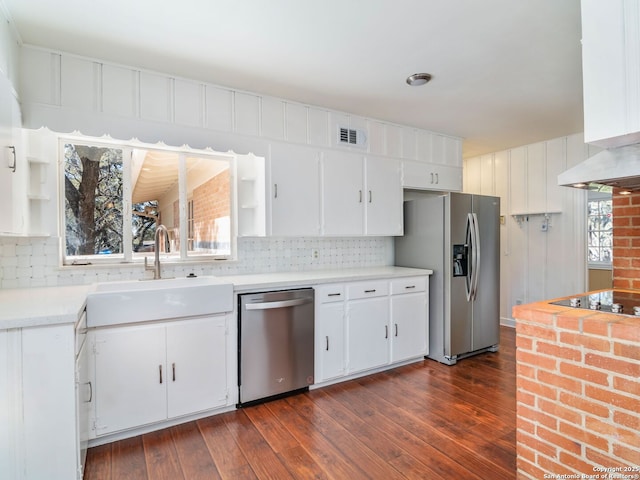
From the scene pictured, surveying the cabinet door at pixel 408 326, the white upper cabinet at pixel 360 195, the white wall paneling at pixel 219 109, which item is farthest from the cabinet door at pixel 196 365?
the cabinet door at pixel 408 326

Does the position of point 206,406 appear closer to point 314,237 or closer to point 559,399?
point 314,237

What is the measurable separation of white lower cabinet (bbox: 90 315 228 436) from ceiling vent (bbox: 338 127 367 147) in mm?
2102

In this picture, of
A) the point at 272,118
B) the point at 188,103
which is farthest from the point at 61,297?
the point at 272,118

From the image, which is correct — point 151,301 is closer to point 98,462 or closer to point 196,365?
point 196,365

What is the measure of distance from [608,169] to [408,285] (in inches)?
83.9

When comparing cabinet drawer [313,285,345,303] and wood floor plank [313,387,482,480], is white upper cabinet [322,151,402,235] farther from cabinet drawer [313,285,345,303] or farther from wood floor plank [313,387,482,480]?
wood floor plank [313,387,482,480]

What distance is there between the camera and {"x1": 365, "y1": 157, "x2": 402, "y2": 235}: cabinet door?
3729mm

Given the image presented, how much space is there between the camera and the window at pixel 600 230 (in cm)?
446

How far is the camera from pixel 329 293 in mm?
3043

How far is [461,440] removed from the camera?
7.16 ft

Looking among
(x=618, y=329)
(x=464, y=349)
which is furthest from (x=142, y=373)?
(x=464, y=349)

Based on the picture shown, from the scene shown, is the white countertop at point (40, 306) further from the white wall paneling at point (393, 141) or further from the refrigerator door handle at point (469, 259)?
the refrigerator door handle at point (469, 259)

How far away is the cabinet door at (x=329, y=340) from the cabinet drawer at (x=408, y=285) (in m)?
0.63

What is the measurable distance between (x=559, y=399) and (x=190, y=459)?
6.43 ft
